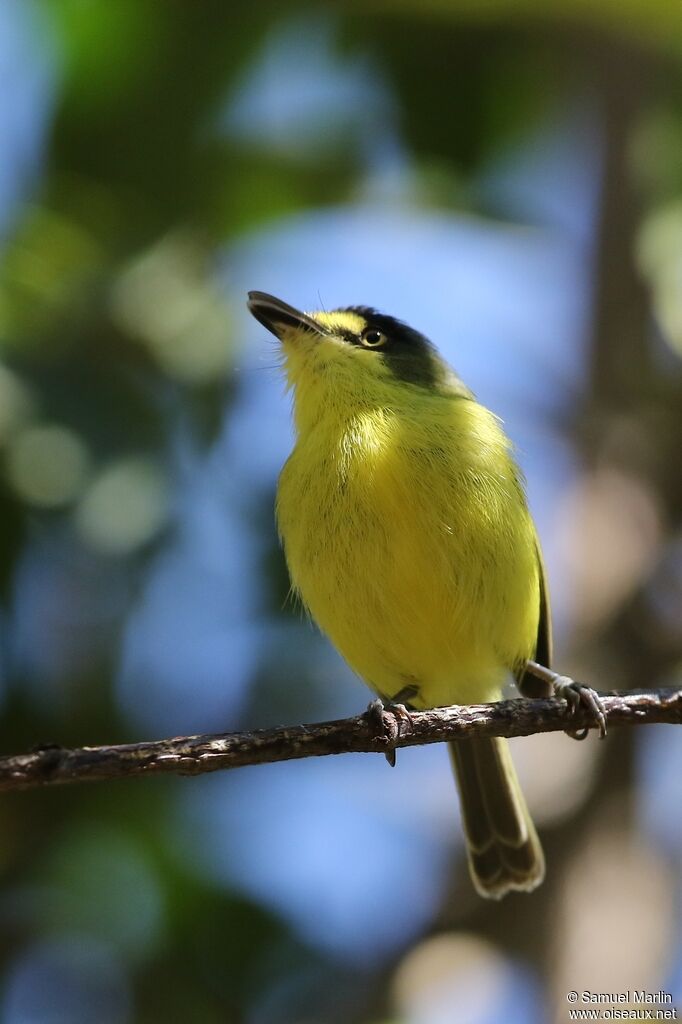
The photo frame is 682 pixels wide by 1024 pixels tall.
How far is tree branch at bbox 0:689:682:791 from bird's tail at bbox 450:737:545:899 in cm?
145

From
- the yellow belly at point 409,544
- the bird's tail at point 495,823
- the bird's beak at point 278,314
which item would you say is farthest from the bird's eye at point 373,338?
the bird's tail at point 495,823

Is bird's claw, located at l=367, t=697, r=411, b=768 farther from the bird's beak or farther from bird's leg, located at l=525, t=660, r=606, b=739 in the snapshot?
the bird's beak

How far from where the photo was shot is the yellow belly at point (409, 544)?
3924mm

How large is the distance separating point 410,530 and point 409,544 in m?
0.04

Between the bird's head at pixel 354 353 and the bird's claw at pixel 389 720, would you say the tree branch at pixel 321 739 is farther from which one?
the bird's head at pixel 354 353

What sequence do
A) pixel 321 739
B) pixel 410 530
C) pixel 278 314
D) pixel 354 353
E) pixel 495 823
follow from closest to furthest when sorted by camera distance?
1. pixel 321 739
2. pixel 410 530
3. pixel 354 353
4. pixel 278 314
5. pixel 495 823

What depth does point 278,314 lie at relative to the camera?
4605 mm

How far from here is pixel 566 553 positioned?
A: 529cm

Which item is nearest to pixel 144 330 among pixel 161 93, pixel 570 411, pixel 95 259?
pixel 95 259

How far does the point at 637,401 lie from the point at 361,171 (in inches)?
60.1

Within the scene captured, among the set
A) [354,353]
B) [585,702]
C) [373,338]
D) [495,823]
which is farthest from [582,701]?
[373,338]

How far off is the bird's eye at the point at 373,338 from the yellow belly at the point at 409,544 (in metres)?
0.55

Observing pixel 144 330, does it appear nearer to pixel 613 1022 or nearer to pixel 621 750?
pixel 621 750

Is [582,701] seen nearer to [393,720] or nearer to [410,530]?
[393,720]
